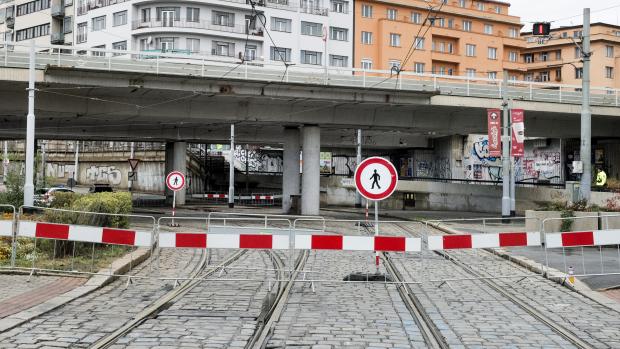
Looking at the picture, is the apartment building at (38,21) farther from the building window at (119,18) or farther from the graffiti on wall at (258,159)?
the graffiti on wall at (258,159)

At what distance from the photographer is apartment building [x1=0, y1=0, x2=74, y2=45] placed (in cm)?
7475

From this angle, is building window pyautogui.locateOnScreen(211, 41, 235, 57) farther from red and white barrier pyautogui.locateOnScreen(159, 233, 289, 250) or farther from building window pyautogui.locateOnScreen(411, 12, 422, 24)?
red and white barrier pyautogui.locateOnScreen(159, 233, 289, 250)

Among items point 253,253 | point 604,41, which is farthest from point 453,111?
point 604,41

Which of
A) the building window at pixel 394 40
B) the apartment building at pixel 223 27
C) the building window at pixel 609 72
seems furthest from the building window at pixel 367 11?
the building window at pixel 609 72

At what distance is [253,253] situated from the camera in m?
16.8

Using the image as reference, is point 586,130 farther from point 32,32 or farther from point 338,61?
point 32,32

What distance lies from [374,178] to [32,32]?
78.4 m

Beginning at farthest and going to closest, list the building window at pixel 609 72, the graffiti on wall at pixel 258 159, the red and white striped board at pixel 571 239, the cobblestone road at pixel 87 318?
the building window at pixel 609 72 → the graffiti on wall at pixel 258 159 → the red and white striped board at pixel 571 239 → the cobblestone road at pixel 87 318

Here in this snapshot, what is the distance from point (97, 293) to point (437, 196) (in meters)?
39.6

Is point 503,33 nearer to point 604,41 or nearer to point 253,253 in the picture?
point 604,41

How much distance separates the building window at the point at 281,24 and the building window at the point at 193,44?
7.86 metres

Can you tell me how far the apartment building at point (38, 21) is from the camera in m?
74.8

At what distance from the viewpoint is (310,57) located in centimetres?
6912

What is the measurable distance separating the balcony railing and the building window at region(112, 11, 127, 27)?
1639 millimetres
